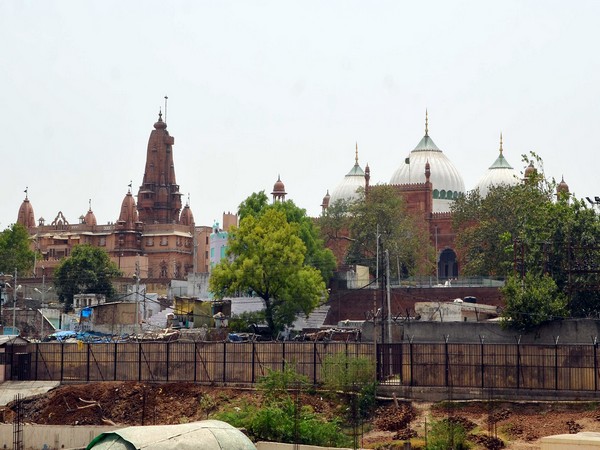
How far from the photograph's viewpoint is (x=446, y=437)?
41.8m

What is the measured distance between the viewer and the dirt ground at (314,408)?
147 ft

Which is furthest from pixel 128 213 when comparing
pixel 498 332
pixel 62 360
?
pixel 498 332

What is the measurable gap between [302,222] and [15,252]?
30.2m

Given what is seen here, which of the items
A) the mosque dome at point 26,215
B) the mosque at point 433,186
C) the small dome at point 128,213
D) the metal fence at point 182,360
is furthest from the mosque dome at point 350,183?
the metal fence at point 182,360

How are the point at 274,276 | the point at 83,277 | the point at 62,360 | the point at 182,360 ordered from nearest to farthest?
the point at 182,360 < the point at 62,360 < the point at 274,276 < the point at 83,277

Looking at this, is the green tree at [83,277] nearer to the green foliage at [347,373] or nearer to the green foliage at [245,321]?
the green foliage at [245,321]

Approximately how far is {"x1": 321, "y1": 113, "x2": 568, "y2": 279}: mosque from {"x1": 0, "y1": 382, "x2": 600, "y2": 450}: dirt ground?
5011cm

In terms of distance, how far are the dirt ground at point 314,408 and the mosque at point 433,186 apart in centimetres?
5011

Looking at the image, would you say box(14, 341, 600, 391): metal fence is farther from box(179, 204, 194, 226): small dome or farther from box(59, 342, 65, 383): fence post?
box(179, 204, 194, 226): small dome

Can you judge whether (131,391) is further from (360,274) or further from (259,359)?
(360,274)

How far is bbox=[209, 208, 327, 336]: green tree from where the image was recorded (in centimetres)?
7319

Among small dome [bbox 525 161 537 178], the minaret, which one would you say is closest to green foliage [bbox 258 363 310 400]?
small dome [bbox 525 161 537 178]

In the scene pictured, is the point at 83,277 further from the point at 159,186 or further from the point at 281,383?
the point at 281,383

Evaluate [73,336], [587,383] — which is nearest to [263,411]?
[587,383]
